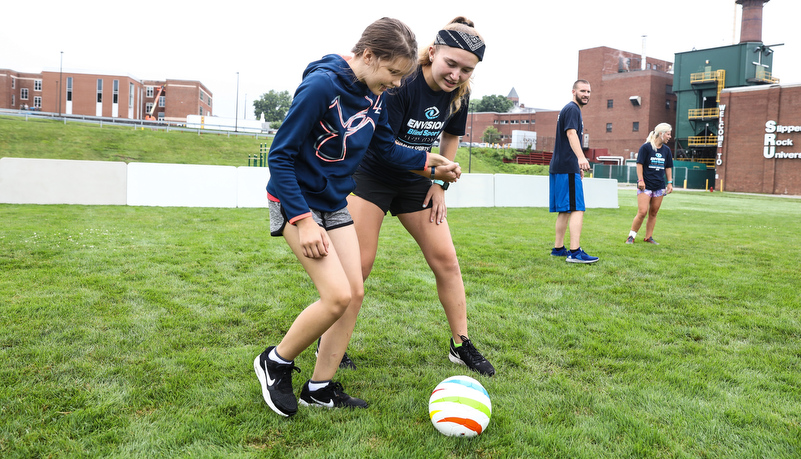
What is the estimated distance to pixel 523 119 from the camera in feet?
282

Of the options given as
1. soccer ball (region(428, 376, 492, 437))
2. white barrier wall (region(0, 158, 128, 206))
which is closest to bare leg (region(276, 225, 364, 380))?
soccer ball (region(428, 376, 492, 437))

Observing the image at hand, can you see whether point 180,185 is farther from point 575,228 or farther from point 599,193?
point 599,193

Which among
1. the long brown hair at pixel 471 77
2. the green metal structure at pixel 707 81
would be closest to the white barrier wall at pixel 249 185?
the long brown hair at pixel 471 77

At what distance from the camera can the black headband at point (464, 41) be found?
285 centimetres

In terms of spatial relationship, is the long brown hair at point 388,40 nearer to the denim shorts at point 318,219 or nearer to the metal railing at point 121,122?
the denim shorts at point 318,219

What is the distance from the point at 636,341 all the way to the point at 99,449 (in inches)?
133

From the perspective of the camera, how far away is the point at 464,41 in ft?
9.35

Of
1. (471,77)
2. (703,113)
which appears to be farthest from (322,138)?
(703,113)

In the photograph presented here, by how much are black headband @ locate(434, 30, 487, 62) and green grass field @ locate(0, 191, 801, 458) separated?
186 centimetres

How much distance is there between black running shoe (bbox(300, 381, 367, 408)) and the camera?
2.77 metres

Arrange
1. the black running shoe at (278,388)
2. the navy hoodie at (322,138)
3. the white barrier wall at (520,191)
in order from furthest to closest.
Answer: the white barrier wall at (520,191) → the black running shoe at (278,388) → the navy hoodie at (322,138)

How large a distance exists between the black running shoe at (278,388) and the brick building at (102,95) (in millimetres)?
78138

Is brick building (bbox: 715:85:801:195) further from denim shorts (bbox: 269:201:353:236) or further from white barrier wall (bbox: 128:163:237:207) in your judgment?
denim shorts (bbox: 269:201:353:236)

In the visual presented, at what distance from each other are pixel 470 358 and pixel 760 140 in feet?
160
